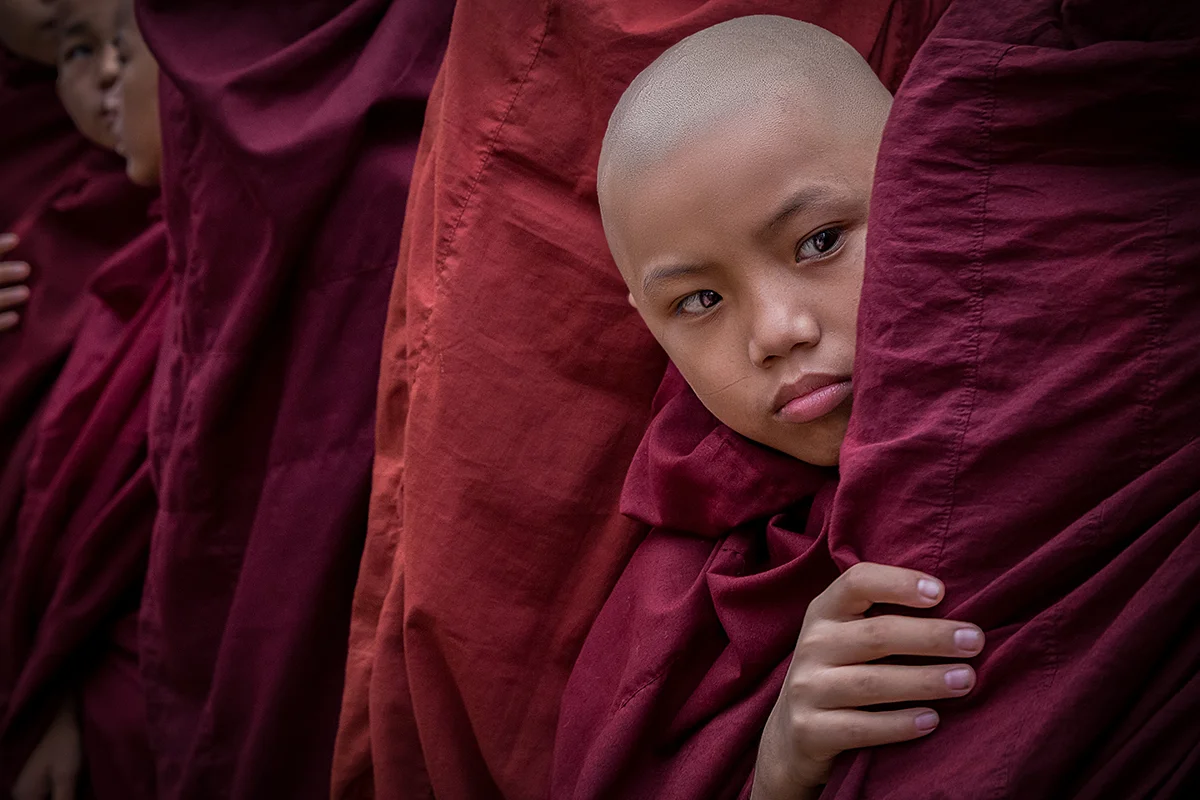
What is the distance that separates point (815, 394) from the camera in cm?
81

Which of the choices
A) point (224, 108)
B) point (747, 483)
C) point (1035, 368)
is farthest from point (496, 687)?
point (224, 108)

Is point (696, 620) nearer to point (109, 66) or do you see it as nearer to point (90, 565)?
point (90, 565)

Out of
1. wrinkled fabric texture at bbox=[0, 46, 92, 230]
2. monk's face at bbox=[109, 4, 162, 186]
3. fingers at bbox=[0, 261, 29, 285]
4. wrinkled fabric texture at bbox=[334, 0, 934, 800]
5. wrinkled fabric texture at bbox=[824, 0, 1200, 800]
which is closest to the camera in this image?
wrinkled fabric texture at bbox=[824, 0, 1200, 800]

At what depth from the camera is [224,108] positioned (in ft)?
4.23

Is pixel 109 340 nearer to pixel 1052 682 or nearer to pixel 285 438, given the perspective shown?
pixel 285 438

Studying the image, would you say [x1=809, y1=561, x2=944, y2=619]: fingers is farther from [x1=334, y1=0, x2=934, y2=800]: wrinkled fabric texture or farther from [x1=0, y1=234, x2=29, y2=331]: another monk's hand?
[x1=0, y1=234, x2=29, y2=331]: another monk's hand

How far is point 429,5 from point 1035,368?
896 millimetres

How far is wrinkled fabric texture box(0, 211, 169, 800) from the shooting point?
1457 mm

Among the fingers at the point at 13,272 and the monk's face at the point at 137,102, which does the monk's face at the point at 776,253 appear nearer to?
the monk's face at the point at 137,102

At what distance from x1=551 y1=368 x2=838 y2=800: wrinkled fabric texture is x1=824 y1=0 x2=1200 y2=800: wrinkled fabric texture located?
116mm

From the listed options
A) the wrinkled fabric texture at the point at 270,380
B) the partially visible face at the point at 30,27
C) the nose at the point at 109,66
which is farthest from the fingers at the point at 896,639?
the partially visible face at the point at 30,27

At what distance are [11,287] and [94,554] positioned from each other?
1.53ft

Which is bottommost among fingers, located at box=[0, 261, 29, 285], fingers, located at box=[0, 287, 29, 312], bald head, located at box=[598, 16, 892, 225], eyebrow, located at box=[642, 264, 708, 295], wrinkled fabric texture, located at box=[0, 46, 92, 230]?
fingers, located at box=[0, 287, 29, 312]

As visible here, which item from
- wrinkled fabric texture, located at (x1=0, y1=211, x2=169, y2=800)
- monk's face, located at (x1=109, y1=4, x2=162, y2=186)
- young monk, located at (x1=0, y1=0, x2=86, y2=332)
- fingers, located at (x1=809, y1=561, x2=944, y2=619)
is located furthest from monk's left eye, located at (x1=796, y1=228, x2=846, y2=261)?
young monk, located at (x1=0, y1=0, x2=86, y2=332)
